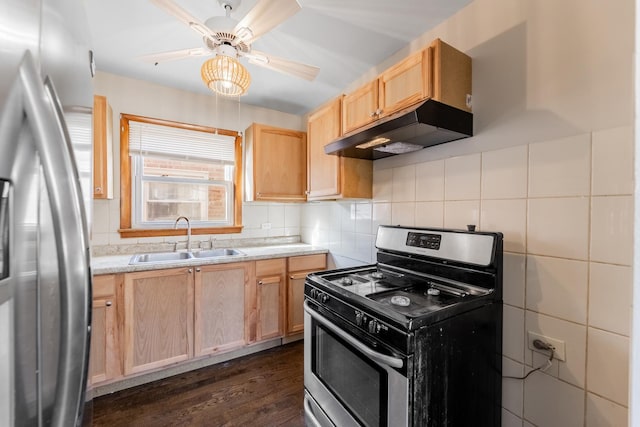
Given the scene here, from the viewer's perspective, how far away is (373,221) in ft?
7.16

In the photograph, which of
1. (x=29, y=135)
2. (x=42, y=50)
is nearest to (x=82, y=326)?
(x=29, y=135)

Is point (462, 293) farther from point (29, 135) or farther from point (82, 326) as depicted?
point (29, 135)

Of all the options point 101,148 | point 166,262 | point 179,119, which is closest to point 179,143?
point 179,119

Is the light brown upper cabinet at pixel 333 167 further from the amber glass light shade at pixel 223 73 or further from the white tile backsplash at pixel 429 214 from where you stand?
the amber glass light shade at pixel 223 73

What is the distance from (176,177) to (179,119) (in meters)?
0.55

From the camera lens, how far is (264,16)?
47.8 inches

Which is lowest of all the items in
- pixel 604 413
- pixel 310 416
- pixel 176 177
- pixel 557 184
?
pixel 310 416

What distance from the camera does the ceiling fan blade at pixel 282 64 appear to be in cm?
154

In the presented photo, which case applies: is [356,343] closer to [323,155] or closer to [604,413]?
[604,413]

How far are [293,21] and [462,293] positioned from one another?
1.79 meters

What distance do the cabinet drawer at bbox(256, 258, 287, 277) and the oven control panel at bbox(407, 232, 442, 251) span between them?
1235mm

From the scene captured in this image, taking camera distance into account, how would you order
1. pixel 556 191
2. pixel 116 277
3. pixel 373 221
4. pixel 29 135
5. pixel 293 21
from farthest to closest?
pixel 373 221 < pixel 116 277 < pixel 293 21 < pixel 556 191 < pixel 29 135

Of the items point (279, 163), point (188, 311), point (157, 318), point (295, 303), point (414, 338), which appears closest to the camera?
point (414, 338)

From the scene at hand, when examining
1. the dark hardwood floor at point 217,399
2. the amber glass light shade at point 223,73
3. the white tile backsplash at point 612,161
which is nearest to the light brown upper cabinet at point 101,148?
the amber glass light shade at point 223,73
